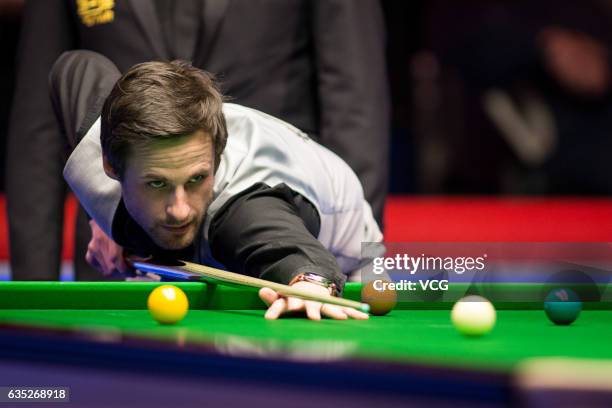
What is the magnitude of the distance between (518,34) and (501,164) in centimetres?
133

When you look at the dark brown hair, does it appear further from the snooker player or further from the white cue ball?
the white cue ball

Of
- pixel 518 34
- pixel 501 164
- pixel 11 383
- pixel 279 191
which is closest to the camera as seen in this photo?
pixel 11 383

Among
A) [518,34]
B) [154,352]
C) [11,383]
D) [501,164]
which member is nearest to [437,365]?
[154,352]

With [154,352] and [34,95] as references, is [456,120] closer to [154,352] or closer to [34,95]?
[34,95]

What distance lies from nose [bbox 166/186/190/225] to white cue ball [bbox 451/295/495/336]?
1.02m

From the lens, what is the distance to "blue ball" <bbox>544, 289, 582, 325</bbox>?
2.30m

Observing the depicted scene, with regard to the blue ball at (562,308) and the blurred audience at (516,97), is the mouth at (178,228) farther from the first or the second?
the blurred audience at (516,97)

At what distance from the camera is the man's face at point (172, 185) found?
287 cm

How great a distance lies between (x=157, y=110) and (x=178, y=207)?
26 cm

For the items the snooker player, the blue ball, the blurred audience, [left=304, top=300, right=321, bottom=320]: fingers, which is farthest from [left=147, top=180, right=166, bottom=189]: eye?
the blurred audience

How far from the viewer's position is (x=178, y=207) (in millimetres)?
2867

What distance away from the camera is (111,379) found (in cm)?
173

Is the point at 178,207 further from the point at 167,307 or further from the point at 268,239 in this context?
the point at 167,307

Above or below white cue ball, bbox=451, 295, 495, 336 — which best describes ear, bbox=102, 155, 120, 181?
above
